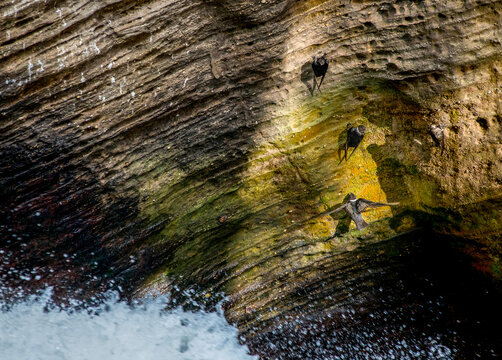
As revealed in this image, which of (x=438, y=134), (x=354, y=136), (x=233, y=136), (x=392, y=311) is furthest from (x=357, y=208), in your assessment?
(x=233, y=136)

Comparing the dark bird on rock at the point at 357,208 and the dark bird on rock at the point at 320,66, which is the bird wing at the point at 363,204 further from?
the dark bird on rock at the point at 320,66

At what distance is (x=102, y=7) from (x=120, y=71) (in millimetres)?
517

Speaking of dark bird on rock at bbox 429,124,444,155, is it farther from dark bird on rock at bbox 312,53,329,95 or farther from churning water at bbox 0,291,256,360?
churning water at bbox 0,291,256,360

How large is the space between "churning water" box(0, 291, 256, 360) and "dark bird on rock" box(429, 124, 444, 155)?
290 centimetres

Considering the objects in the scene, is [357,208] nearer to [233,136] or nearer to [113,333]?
[233,136]

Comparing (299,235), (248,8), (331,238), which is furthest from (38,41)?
(331,238)

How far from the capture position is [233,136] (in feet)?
12.6

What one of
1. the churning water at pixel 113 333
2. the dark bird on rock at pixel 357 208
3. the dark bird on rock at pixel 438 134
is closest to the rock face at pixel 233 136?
the dark bird on rock at pixel 438 134

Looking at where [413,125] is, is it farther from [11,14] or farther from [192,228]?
[11,14]

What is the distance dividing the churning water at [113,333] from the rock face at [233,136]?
0.90 ft

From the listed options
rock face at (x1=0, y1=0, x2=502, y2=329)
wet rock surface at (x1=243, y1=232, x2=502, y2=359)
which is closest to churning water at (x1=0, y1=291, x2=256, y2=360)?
rock face at (x1=0, y1=0, x2=502, y2=329)

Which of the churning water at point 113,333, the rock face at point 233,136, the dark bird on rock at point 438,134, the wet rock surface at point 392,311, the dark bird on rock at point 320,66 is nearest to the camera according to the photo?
the rock face at point 233,136

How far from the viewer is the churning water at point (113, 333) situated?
3842 mm

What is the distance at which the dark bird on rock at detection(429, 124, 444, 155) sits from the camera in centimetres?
368
